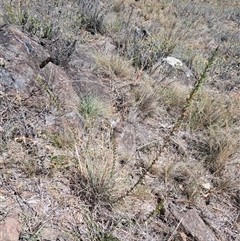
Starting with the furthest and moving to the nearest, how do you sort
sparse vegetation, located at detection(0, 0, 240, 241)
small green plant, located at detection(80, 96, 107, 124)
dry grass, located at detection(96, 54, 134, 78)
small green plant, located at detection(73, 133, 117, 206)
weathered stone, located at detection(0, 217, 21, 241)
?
1. dry grass, located at detection(96, 54, 134, 78)
2. small green plant, located at detection(80, 96, 107, 124)
3. small green plant, located at detection(73, 133, 117, 206)
4. sparse vegetation, located at detection(0, 0, 240, 241)
5. weathered stone, located at detection(0, 217, 21, 241)

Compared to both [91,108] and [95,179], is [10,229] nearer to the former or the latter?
[95,179]

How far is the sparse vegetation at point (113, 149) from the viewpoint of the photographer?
192 cm

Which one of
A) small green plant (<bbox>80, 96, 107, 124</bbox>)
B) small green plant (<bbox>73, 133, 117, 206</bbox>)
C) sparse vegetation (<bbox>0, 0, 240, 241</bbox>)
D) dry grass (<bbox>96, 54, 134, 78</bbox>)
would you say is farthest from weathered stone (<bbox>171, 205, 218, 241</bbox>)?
dry grass (<bbox>96, 54, 134, 78</bbox>)

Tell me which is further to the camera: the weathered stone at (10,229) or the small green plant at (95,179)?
the small green plant at (95,179)

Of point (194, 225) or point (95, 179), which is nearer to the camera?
point (95, 179)

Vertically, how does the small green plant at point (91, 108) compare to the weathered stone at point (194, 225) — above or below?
above

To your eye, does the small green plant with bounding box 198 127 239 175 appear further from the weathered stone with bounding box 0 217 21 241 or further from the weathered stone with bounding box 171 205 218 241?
the weathered stone with bounding box 0 217 21 241

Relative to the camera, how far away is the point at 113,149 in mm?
1922

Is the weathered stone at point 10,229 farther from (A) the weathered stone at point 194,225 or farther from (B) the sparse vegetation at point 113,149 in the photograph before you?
(A) the weathered stone at point 194,225

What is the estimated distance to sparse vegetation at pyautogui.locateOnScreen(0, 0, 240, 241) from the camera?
1.92 metres

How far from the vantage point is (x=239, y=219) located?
2.38 metres

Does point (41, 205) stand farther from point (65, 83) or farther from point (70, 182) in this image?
point (65, 83)

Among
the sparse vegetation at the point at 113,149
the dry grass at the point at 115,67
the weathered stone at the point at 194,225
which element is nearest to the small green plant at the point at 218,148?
the sparse vegetation at the point at 113,149

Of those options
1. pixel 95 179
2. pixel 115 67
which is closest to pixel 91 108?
pixel 95 179
